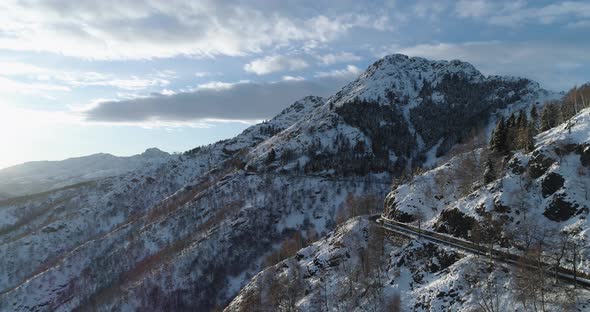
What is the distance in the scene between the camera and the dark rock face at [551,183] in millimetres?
66881

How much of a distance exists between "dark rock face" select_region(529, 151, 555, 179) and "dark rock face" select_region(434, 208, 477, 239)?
48.9 feet

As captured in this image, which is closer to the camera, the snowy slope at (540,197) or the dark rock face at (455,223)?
the snowy slope at (540,197)

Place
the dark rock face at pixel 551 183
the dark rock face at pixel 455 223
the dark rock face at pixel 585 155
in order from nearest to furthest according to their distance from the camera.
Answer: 1. the dark rock face at pixel 585 155
2. the dark rock face at pixel 551 183
3. the dark rock face at pixel 455 223

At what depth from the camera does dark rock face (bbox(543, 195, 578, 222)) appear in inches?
2421

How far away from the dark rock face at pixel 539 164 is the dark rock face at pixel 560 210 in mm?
8578

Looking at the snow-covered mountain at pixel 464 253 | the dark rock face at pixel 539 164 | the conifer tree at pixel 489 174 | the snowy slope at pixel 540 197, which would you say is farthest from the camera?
the conifer tree at pixel 489 174

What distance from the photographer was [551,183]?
224 ft

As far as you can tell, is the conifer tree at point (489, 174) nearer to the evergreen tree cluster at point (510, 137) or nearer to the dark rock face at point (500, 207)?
the evergreen tree cluster at point (510, 137)

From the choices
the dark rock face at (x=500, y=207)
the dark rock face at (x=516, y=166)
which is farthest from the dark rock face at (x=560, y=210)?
the dark rock face at (x=516, y=166)

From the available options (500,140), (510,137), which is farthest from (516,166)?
(510,137)

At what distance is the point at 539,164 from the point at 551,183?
5.92 meters

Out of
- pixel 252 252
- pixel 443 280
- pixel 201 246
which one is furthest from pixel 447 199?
pixel 201 246

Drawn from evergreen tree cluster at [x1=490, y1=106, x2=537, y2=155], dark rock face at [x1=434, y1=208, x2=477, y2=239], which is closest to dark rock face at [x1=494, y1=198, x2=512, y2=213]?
dark rock face at [x1=434, y1=208, x2=477, y2=239]

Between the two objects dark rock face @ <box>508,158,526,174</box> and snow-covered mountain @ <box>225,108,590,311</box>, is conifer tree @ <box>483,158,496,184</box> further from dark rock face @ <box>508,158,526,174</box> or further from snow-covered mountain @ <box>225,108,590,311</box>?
dark rock face @ <box>508,158,526,174</box>
